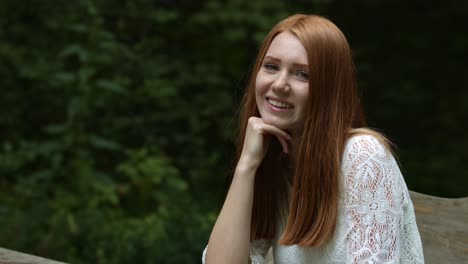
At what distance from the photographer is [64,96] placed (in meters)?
6.16

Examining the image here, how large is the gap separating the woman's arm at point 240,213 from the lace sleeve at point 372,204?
0.27 m

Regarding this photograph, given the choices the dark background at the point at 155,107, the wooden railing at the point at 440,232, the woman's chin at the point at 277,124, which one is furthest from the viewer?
the dark background at the point at 155,107

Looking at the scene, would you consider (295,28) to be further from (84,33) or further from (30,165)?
(30,165)

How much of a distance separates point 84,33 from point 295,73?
376 cm

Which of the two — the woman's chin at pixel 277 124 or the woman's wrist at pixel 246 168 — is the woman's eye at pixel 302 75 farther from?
the woman's wrist at pixel 246 168

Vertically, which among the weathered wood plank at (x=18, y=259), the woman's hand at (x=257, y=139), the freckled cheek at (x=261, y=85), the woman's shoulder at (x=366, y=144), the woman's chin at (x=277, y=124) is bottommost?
the weathered wood plank at (x=18, y=259)

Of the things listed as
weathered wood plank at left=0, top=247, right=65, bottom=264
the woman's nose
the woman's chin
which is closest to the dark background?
weathered wood plank at left=0, top=247, right=65, bottom=264

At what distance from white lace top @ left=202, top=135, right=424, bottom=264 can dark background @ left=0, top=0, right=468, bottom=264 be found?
2.05 m

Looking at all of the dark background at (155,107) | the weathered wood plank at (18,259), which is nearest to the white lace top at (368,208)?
the weathered wood plank at (18,259)

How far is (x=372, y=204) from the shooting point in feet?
7.26

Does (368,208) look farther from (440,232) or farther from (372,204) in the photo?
(440,232)

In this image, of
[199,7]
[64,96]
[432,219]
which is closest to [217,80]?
[199,7]

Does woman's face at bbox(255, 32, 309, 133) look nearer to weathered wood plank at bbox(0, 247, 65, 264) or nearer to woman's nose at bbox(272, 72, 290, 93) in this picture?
woman's nose at bbox(272, 72, 290, 93)

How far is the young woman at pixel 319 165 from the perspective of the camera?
222 centimetres
